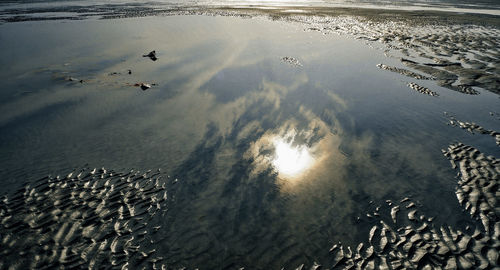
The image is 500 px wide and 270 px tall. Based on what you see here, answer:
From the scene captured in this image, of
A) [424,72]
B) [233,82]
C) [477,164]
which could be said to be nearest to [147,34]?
[233,82]

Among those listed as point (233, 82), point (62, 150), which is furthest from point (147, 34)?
point (62, 150)

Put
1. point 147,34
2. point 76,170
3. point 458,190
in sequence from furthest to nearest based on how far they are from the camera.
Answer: point 147,34 < point 76,170 < point 458,190

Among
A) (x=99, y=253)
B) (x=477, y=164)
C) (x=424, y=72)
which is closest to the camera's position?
(x=99, y=253)

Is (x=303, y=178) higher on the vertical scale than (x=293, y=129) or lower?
lower

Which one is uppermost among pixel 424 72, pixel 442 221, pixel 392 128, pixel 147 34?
pixel 147 34

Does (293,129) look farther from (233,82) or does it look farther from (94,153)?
(94,153)

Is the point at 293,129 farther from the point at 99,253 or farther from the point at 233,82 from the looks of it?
the point at 99,253

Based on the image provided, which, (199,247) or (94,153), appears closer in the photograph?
(199,247)
